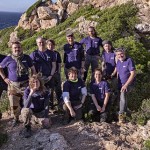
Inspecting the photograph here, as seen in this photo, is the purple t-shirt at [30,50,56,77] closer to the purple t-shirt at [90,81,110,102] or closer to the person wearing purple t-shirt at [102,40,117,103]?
the purple t-shirt at [90,81,110,102]

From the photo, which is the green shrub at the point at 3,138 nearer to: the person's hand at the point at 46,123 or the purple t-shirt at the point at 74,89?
the person's hand at the point at 46,123

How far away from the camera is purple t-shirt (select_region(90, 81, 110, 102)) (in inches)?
373

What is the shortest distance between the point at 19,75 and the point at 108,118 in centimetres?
280

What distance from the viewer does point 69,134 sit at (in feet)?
28.5

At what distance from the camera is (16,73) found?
29.8ft

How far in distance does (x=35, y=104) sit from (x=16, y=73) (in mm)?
963

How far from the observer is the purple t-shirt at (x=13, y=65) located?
9.04 metres


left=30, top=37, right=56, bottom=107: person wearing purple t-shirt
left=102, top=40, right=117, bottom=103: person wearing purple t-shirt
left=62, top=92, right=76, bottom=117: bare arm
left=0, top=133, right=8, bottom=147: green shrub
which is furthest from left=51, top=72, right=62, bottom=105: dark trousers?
left=0, top=133, right=8, bottom=147: green shrub

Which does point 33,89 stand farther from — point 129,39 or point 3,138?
point 129,39

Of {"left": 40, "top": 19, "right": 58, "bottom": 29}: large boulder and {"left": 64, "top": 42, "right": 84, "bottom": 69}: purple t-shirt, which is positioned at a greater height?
{"left": 40, "top": 19, "right": 58, "bottom": 29}: large boulder

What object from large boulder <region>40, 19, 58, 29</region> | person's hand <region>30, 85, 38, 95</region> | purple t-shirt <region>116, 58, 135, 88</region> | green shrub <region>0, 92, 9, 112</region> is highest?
large boulder <region>40, 19, 58, 29</region>

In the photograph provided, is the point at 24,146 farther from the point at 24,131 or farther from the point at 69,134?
the point at 69,134

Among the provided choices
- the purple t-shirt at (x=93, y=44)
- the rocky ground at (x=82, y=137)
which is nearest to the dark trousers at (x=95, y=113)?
the rocky ground at (x=82, y=137)

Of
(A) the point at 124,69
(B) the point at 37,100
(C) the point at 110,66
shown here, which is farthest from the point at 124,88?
(B) the point at 37,100
